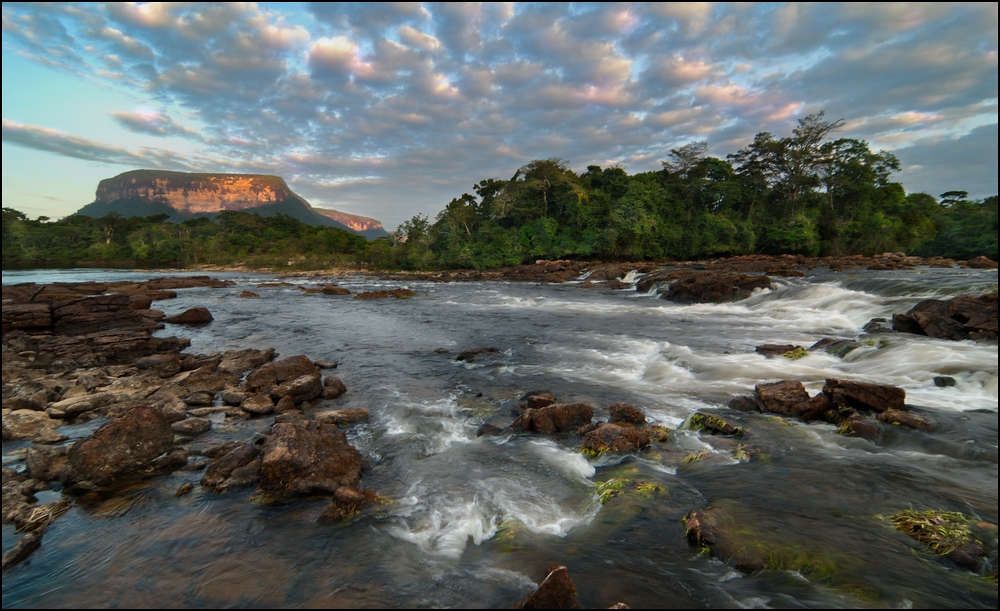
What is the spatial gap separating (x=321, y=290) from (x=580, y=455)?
2908cm

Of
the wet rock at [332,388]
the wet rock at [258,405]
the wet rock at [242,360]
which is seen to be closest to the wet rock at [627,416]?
the wet rock at [332,388]

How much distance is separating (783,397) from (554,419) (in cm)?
402

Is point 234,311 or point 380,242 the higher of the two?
point 380,242

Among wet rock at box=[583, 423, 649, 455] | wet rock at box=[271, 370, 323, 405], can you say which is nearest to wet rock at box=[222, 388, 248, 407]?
wet rock at box=[271, 370, 323, 405]

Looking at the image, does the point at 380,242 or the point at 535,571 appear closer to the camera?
the point at 535,571

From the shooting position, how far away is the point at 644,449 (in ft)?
19.2

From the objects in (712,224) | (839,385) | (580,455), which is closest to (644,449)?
(580,455)

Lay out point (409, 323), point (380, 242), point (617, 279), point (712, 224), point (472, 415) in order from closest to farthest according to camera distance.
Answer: point (472, 415), point (409, 323), point (617, 279), point (712, 224), point (380, 242)

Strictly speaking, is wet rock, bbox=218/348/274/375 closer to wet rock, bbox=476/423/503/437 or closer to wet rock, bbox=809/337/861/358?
wet rock, bbox=476/423/503/437

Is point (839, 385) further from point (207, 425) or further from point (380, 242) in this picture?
point (380, 242)

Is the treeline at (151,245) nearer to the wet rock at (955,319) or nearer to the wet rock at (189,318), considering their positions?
the wet rock at (189,318)

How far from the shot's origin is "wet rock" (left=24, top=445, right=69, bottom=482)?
4.86 metres

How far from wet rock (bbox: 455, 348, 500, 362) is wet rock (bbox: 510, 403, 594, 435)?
15.6ft

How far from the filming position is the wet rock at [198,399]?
7621 mm
